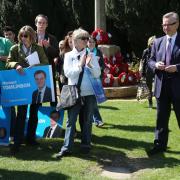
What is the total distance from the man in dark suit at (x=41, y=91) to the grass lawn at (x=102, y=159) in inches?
30.8

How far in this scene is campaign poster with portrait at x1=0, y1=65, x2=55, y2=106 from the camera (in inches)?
249

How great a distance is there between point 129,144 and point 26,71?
2004mm

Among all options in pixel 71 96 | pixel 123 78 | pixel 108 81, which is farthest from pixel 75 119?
pixel 123 78

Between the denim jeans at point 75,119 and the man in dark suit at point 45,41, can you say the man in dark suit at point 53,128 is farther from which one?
the denim jeans at point 75,119

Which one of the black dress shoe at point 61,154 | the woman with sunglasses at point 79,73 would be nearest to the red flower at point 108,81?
the woman with sunglasses at point 79,73

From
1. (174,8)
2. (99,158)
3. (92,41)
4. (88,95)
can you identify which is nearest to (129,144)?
(99,158)

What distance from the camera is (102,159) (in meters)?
6.26

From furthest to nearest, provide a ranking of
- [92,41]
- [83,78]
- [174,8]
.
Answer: [174,8]
[92,41]
[83,78]

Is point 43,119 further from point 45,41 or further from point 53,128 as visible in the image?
point 45,41

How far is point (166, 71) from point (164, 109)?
1.91ft

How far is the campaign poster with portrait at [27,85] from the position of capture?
634cm

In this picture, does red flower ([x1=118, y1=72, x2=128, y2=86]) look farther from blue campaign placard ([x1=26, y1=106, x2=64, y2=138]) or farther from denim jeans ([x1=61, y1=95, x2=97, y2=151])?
denim jeans ([x1=61, y1=95, x2=97, y2=151])

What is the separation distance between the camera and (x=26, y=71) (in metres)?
6.31

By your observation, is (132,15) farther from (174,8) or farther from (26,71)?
(26,71)
